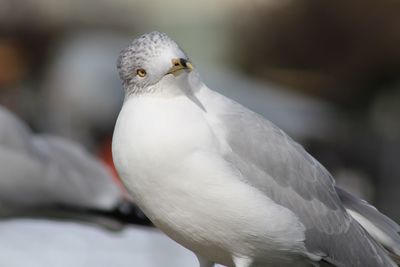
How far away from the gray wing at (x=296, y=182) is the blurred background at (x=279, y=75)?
470 cm

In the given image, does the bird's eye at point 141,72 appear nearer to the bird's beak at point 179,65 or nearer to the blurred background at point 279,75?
the bird's beak at point 179,65

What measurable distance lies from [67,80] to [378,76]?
14.6ft

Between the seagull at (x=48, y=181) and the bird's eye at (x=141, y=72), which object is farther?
the seagull at (x=48, y=181)

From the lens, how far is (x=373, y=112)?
1136 cm

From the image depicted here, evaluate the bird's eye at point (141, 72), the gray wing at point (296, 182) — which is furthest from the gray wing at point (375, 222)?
the bird's eye at point (141, 72)

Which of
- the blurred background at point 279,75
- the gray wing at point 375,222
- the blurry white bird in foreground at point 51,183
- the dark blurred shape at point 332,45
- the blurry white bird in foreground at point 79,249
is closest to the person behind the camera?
the gray wing at point 375,222

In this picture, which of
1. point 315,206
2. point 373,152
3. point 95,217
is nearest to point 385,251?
point 315,206

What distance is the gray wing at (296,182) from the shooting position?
3.28 metres

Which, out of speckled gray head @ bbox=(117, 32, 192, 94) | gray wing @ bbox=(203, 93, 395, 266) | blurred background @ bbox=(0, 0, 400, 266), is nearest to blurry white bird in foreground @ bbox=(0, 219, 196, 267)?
gray wing @ bbox=(203, 93, 395, 266)

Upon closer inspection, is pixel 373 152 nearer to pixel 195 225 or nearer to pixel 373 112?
pixel 373 112

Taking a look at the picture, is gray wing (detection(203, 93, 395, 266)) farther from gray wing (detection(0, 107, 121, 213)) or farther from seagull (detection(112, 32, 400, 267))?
gray wing (detection(0, 107, 121, 213))

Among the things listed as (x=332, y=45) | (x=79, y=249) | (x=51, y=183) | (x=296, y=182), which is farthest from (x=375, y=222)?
(x=332, y=45)

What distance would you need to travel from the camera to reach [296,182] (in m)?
3.37

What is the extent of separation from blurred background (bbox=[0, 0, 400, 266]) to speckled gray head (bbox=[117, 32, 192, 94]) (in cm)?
518
